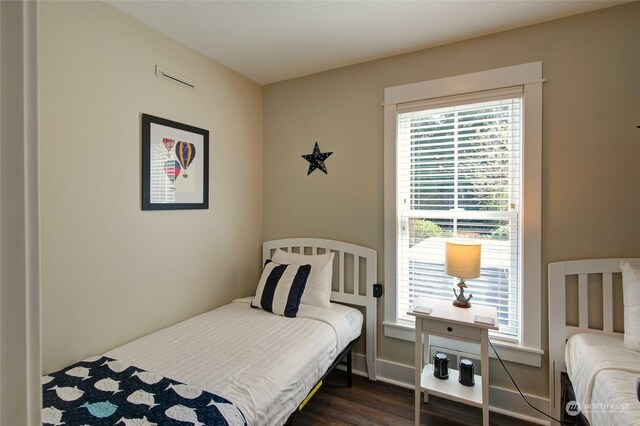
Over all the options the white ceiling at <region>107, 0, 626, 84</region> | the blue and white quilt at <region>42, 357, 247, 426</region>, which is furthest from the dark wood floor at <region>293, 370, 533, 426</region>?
the white ceiling at <region>107, 0, 626, 84</region>

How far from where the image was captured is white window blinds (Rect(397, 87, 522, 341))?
6.99 feet

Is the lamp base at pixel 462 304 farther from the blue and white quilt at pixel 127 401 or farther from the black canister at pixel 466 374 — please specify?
the blue and white quilt at pixel 127 401

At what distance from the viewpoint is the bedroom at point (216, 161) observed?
1.66 metres

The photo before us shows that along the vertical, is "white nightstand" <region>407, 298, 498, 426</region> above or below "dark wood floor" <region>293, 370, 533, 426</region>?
above

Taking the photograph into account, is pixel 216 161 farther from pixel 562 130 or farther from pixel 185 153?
pixel 562 130

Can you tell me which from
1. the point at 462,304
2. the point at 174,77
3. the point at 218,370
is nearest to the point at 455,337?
the point at 462,304

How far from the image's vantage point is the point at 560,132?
1986 mm

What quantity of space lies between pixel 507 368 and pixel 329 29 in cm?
262

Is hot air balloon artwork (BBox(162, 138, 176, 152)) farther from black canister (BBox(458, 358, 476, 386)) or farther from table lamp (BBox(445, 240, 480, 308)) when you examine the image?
black canister (BBox(458, 358, 476, 386))

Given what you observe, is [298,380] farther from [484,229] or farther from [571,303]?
[571,303]

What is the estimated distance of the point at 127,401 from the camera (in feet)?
4.27

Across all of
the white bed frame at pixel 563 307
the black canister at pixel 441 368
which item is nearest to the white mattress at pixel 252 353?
the black canister at pixel 441 368

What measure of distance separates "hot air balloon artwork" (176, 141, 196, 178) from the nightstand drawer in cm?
199

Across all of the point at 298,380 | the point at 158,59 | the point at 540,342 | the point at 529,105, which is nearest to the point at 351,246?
the point at 298,380
